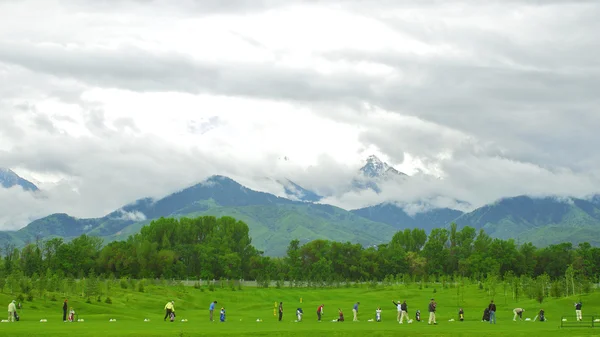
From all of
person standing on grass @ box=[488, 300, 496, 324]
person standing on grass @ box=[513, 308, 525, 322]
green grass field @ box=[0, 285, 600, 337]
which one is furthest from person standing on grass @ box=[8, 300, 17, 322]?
person standing on grass @ box=[513, 308, 525, 322]

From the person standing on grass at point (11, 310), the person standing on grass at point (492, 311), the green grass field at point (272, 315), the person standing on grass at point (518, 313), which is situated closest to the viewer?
the green grass field at point (272, 315)

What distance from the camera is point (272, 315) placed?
10225 centimetres

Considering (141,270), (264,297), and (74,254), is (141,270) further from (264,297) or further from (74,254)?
(264,297)

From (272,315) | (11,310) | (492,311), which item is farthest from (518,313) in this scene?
(11,310)

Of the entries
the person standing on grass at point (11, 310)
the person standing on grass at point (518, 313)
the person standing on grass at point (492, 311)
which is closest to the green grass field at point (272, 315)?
the person standing on grass at point (518, 313)

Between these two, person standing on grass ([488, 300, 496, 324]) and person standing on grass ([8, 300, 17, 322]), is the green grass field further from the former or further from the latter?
person standing on grass ([8, 300, 17, 322])

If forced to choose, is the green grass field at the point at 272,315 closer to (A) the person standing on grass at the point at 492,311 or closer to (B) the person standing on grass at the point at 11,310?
(A) the person standing on grass at the point at 492,311

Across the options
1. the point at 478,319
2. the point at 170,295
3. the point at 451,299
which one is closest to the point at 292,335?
the point at 478,319

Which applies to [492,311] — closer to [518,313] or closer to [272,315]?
[518,313]

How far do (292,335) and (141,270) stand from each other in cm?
13931

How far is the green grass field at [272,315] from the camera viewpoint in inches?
2451

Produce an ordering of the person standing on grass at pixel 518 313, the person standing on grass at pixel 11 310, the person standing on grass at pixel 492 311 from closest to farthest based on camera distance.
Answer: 1. the person standing on grass at pixel 11 310
2. the person standing on grass at pixel 492 311
3. the person standing on grass at pixel 518 313

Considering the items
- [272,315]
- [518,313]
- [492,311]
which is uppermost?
[492,311]

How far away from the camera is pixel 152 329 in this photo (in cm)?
6412
